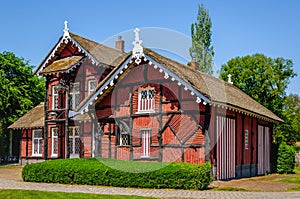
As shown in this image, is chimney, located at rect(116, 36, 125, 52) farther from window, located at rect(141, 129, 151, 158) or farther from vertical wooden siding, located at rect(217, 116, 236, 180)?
vertical wooden siding, located at rect(217, 116, 236, 180)

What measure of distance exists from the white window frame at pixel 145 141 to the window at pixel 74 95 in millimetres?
9931

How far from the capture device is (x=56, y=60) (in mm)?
33719

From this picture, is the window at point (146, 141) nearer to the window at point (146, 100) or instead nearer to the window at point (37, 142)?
the window at point (146, 100)

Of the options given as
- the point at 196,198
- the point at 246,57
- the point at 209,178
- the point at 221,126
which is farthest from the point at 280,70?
the point at 196,198

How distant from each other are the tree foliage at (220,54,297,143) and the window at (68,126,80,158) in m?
21.5

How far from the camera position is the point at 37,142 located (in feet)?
118

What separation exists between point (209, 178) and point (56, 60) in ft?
62.2

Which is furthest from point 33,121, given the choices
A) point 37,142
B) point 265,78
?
point 265,78

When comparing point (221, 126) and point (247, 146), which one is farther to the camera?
point (247, 146)

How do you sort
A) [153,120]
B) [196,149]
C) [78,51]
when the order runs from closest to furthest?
[196,149] < [153,120] < [78,51]

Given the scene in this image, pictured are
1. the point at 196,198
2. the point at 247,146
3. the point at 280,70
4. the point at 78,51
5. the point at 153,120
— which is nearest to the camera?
the point at 196,198

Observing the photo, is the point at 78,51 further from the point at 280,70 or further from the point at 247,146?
the point at 280,70

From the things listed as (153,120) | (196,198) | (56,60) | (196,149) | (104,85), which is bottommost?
(196,198)

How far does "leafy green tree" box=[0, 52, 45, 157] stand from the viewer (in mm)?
43656
